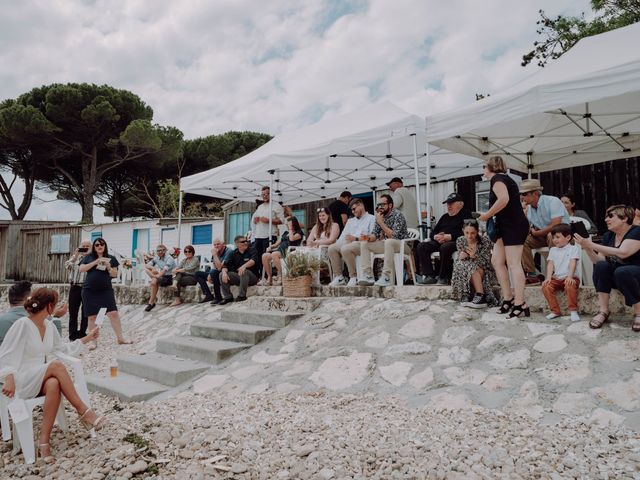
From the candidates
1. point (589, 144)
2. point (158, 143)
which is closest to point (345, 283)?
point (589, 144)

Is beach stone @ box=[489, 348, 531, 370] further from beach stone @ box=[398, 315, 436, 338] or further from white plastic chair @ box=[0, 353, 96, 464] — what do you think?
white plastic chair @ box=[0, 353, 96, 464]

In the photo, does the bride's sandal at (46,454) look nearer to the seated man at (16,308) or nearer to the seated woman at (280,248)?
the seated man at (16,308)

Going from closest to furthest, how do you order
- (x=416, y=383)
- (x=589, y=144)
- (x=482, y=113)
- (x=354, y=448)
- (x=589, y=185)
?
(x=354, y=448) → (x=416, y=383) → (x=482, y=113) → (x=589, y=144) → (x=589, y=185)

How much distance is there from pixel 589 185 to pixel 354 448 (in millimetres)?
7749

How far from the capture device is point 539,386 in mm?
3242

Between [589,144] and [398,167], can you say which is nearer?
[589,144]

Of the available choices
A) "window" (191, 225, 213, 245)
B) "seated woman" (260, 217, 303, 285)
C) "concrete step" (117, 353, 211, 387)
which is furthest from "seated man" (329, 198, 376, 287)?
"window" (191, 225, 213, 245)

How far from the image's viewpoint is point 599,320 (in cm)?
366

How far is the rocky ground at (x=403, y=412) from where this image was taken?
261cm

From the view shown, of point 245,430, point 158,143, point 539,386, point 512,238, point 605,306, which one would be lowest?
point 245,430

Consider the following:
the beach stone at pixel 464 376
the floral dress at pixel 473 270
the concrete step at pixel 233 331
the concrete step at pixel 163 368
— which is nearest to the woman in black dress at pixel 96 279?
the concrete step at pixel 163 368

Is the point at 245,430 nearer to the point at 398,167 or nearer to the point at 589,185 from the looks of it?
the point at 398,167

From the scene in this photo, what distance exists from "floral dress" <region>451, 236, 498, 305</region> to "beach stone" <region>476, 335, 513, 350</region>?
721 mm

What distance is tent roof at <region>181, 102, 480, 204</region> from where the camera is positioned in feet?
22.2
